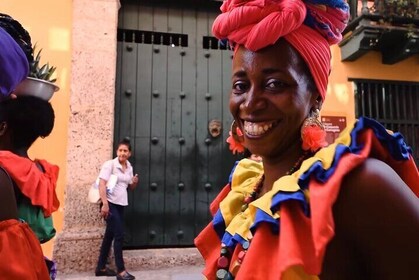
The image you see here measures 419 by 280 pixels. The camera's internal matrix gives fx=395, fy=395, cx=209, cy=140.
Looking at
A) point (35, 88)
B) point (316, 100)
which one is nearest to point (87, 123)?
point (35, 88)

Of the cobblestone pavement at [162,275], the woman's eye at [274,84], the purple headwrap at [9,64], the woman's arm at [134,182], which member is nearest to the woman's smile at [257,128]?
the woman's eye at [274,84]

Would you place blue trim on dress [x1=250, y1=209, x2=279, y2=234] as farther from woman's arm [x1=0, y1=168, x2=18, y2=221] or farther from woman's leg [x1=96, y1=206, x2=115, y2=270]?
woman's leg [x1=96, y1=206, x2=115, y2=270]

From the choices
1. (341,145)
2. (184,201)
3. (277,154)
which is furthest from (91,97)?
(341,145)

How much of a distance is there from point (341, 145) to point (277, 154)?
0.33 meters

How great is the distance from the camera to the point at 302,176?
36.8 inches

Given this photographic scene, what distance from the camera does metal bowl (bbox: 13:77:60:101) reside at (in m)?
2.02

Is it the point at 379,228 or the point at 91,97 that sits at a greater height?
the point at 91,97

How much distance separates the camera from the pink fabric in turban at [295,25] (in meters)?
1.16

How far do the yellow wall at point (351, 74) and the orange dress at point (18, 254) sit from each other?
4.73 metres

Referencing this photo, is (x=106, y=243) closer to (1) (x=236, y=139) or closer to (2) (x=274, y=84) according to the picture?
(1) (x=236, y=139)

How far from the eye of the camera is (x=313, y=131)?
1.18 meters

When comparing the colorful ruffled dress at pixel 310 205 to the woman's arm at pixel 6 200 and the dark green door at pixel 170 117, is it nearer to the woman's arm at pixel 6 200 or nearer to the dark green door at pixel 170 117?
the woman's arm at pixel 6 200

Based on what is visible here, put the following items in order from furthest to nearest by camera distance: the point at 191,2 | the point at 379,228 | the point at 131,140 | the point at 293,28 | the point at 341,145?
the point at 191,2 → the point at 131,140 → the point at 293,28 → the point at 341,145 → the point at 379,228

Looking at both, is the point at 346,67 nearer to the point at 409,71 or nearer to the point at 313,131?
the point at 409,71
